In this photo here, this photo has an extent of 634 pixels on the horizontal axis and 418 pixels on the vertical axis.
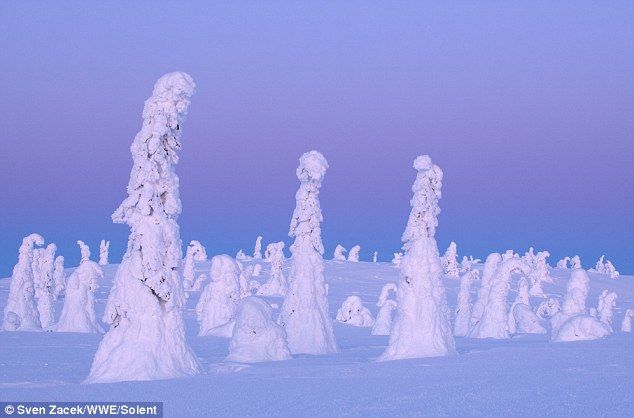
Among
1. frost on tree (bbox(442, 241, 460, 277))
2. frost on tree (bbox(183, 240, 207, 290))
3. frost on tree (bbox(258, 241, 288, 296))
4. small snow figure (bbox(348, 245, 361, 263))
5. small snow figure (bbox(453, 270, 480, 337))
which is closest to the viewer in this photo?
small snow figure (bbox(453, 270, 480, 337))

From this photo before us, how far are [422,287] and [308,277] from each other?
30.1 ft

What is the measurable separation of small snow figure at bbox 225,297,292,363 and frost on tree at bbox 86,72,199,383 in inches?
220

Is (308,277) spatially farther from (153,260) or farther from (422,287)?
(153,260)

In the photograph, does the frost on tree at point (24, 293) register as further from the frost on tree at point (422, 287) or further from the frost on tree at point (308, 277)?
the frost on tree at point (422, 287)

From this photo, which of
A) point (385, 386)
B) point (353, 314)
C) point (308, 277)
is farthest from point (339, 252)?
point (385, 386)

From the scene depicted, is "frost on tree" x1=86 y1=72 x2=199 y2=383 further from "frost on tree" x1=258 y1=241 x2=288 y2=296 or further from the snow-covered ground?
"frost on tree" x1=258 y1=241 x2=288 y2=296

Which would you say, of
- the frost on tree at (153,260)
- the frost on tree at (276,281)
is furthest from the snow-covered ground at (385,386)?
the frost on tree at (276,281)

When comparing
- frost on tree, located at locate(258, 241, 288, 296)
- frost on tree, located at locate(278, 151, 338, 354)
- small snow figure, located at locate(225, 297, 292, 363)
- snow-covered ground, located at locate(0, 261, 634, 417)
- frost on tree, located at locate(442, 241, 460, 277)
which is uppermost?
frost on tree, located at locate(442, 241, 460, 277)

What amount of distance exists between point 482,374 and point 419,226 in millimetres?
9846

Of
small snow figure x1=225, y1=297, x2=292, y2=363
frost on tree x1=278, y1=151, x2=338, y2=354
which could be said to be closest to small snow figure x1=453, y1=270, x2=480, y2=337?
frost on tree x1=278, y1=151, x2=338, y2=354

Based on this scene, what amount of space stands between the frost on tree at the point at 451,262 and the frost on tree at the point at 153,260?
8604 centimetres

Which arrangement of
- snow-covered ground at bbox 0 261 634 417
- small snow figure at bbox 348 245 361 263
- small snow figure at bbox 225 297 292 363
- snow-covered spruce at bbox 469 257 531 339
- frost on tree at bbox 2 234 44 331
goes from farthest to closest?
small snow figure at bbox 348 245 361 263
frost on tree at bbox 2 234 44 331
snow-covered spruce at bbox 469 257 531 339
small snow figure at bbox 225 297 292 363
snow-covered ground at bbox 0 261 634 417

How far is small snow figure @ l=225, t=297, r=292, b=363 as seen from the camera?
93.8 ft

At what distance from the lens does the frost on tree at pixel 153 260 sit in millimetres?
22125
